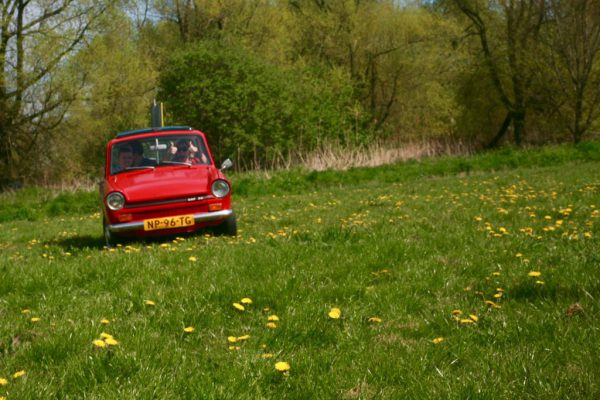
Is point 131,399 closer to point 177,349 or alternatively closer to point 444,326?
point 177,349

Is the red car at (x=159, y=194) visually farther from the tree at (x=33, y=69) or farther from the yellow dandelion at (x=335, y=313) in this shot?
the tree at (x=33, y=69)

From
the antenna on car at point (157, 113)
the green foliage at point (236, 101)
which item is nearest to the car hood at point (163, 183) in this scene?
the antenna on car at point (157, 113)

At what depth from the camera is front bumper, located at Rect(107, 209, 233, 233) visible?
8.33 meters

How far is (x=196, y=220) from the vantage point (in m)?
8.51

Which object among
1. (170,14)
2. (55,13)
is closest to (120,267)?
(55,13)

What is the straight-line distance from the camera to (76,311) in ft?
15.0

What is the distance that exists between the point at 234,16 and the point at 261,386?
38.3 meters

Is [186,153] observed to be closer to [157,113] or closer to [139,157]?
[139,157]

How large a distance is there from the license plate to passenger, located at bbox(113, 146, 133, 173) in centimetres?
153

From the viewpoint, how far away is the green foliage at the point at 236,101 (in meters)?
30.2

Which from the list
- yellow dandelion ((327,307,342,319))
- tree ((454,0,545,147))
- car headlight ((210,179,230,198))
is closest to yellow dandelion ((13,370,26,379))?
yellow dandelion ((327,307,342,319))

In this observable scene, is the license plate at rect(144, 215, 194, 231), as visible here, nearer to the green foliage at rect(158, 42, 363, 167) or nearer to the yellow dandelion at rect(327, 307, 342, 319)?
the yellow dandelion at rect(327, 307, 342, 319)

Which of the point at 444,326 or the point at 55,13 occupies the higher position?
the point at 55,13

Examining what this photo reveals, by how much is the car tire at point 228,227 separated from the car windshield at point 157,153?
133 centimetres
